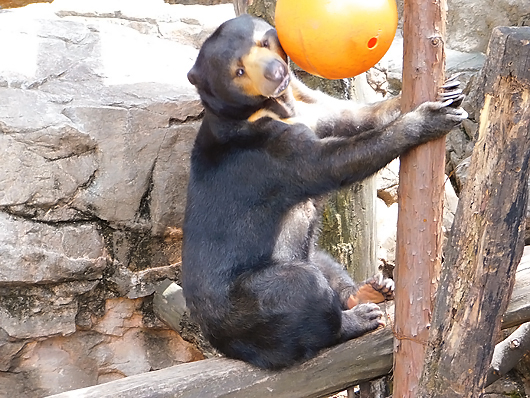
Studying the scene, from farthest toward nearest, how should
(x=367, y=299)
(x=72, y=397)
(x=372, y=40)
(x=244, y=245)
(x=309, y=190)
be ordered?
(x=367, y=299)
(x=244, y=245)
(x=309, y=190)
(x=72, y=397)
(x=372, y=40)

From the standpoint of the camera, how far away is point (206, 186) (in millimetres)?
3264

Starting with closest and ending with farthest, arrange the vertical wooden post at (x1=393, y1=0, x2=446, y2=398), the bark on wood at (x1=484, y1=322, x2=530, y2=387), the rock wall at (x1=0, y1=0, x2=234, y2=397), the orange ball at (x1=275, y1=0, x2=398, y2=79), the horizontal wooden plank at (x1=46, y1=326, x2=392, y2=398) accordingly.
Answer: the orange ball at (x1=275, y1=0, x2=398, y2=79), the vertical wooden post at (x1=393, y1=0, x2=446, y2=398), the horizontal wooden plank at (x1=46, y1=326, x2=392, y2=398), the rock wall at (x1=0, y1=0, x2=234, y2=397), the bark on wood at (x1=484, y1=322, x2=530, y2=387)

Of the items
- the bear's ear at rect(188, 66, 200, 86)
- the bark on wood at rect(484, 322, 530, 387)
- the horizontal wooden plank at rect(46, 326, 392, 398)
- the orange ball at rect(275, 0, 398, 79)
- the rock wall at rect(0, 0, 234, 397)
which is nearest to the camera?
the orange ball at rect(275, 0, 398, 79)

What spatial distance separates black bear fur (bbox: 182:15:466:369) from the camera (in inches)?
115

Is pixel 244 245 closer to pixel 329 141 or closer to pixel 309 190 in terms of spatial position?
pixel 309 190

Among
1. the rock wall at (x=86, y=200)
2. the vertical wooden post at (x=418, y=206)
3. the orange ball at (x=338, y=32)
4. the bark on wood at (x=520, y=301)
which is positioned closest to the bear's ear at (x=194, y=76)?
the rock wall at (x=86, y=200)

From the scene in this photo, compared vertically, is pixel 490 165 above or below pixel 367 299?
above

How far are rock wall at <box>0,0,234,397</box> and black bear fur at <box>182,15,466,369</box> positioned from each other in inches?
25.1

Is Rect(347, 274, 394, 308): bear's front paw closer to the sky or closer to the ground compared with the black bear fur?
closer to the ground

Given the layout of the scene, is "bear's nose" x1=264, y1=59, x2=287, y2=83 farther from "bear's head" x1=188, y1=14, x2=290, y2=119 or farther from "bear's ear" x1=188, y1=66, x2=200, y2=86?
"bear's ear" x1=188, y1=66, x2=200, y2=86

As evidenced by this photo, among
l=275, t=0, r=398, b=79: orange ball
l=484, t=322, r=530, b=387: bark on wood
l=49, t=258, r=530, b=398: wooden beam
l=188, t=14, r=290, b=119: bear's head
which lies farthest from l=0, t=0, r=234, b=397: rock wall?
l=484, t=322, r=530, b=387: bark on wood

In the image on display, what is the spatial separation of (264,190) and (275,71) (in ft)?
2.06

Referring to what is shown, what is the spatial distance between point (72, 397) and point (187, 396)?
0.48m

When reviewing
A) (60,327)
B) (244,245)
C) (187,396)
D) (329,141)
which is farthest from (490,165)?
(60,327)
